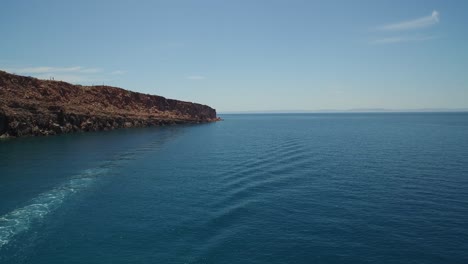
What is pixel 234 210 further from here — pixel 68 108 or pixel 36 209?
pixel 68 108

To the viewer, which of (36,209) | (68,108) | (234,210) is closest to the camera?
(234,210)

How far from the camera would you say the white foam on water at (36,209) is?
24.9m

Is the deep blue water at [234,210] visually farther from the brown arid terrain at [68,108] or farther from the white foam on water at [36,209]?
the brown arid terrain at [68,108]

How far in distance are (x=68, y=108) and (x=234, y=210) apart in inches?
3647

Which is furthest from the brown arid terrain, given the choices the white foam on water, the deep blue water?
the white foam on water

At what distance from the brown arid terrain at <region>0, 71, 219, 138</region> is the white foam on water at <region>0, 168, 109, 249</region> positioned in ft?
185

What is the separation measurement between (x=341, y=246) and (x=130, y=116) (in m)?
120

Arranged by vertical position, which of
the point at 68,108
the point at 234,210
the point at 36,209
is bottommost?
the point at 234,210

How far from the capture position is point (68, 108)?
104m

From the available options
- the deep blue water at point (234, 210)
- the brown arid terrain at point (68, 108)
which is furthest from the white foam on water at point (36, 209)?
the brown arid terrain at point (68, 108)

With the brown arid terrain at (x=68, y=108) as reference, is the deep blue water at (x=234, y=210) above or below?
below

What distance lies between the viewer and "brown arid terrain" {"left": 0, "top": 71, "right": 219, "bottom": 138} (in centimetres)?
8600

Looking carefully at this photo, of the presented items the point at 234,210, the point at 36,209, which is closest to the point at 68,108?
the point at 36,209

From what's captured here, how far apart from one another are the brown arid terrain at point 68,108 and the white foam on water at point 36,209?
56362mm
